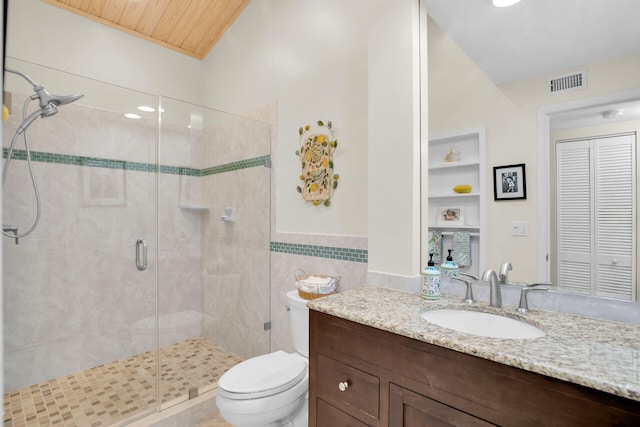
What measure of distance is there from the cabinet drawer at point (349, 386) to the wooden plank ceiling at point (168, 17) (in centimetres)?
294

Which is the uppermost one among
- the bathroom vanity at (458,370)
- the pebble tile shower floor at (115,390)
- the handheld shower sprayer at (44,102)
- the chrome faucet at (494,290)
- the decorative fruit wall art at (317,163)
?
the handheld shower sprayer at (44,102)

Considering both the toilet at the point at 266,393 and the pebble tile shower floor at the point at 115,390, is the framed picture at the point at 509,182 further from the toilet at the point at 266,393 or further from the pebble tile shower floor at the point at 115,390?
the pebble tile shower floor at the point at 115,390

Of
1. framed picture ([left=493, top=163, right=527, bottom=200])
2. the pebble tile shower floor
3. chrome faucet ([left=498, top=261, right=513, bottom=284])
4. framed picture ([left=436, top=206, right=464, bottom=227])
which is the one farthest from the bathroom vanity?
the pebble tile shower floor

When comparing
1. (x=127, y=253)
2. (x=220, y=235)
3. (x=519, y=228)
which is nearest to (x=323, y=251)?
(x=220, y=235)

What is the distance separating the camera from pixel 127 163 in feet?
7.63

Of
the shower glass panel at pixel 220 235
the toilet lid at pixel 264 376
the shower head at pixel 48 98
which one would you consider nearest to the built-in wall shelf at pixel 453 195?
the toilet lid at pixel 264 376

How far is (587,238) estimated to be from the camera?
1176mm

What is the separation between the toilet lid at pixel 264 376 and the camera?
5.07 ft

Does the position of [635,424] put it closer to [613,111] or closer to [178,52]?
[613,111]

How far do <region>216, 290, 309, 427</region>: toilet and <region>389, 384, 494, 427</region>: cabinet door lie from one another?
675mm

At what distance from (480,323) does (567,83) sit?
0.96m

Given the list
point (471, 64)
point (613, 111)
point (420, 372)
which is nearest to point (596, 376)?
point (420, 372)

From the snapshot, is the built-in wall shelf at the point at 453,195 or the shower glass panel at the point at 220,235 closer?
the built-in wall shelf at the point at 453,195

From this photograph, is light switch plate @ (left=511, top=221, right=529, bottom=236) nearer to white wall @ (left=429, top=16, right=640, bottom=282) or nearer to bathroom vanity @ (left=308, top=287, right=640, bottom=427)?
white wall @ (left=429, top=16, right=640, bottom=282)
